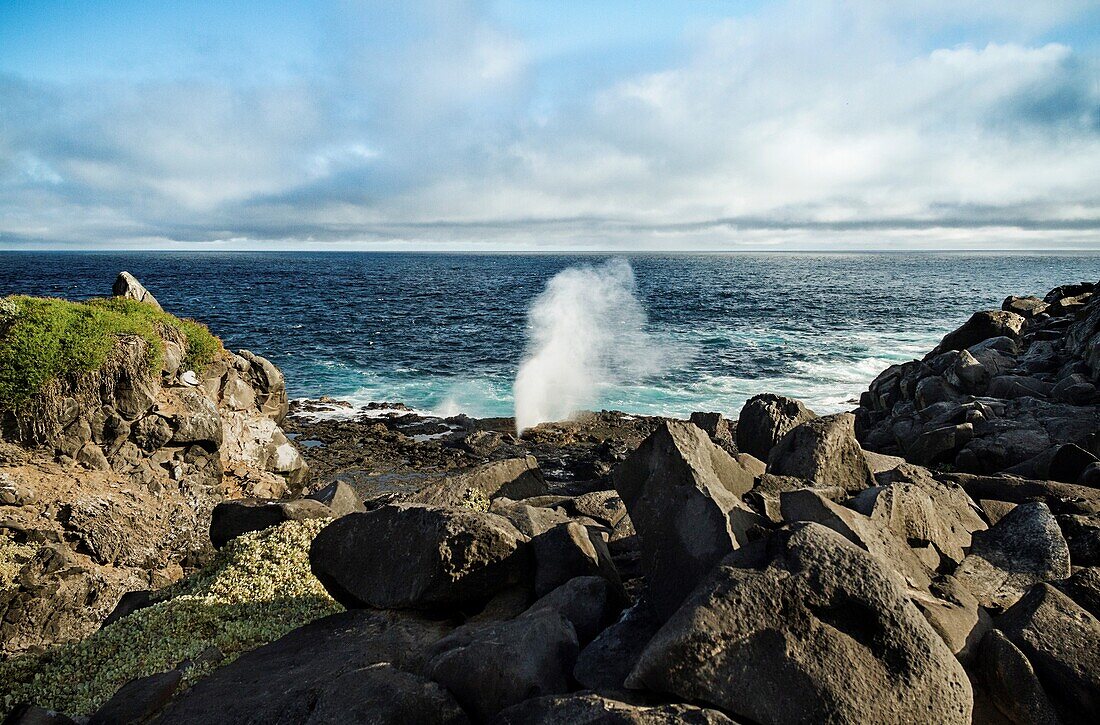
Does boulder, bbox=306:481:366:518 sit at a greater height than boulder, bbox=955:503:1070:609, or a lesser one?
lesser

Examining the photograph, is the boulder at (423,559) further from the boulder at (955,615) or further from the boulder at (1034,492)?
the boulder at (1034,492)

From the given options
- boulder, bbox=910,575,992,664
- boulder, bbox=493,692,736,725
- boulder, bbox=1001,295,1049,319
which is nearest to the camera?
boulder, bbox=493,692,736,725

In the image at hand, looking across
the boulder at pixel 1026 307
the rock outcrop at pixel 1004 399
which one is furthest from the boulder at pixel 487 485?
the boulder at pixel 1026 307

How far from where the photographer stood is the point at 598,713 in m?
4.02

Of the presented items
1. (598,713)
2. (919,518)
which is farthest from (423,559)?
(919,518)

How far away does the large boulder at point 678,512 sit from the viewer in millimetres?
5727

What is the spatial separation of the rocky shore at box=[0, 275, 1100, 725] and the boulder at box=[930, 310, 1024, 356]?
13.1 metres

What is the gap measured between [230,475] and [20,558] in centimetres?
681

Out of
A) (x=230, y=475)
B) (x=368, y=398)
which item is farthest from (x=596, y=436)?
(x=230, y=475)

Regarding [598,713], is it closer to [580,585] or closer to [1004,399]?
[580,585]

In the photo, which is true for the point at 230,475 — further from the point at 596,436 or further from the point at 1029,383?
the point at 1029,383

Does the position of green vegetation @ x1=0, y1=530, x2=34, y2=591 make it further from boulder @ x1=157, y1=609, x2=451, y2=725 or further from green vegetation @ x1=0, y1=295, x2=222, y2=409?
boulder @ x1=157, y1=609, x2=451, y2=725

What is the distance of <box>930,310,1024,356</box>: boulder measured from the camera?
89.9 feet

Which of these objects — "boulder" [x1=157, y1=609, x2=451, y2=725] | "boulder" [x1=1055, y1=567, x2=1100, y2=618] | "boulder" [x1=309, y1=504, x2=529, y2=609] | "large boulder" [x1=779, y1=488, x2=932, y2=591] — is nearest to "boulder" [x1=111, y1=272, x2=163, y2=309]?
"boulder" [x1=309, y1=504, x2=529, y2=609]
